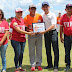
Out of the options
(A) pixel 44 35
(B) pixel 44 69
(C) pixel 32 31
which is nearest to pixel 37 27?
(C) pixel 32 31

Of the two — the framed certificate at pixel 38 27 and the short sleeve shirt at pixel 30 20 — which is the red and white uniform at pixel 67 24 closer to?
the framed certificate at pixel 38 27

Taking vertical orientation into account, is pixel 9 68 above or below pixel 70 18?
below

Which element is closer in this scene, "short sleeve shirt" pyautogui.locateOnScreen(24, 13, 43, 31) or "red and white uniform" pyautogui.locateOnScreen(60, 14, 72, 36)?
"red and white uniform" pyautogui.locateOnScreen(60, 14, 72, 36)

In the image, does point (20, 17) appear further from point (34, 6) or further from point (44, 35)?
point (44, 35)

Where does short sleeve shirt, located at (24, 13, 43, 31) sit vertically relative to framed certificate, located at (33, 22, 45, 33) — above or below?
Result: above

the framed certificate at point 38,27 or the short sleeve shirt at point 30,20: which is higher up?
the short sleeve shirt at point 30,20

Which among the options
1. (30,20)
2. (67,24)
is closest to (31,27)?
(30,20)

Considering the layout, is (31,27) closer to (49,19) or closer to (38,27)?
(38,27)

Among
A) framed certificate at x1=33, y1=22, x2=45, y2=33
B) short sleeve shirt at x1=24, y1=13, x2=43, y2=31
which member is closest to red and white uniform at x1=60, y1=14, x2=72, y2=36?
framed certificate at x1=33, y1=22, x2=45, y2=33

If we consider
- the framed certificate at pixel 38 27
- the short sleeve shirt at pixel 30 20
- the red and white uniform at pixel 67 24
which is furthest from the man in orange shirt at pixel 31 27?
the red and white uniform at pixel 67 24

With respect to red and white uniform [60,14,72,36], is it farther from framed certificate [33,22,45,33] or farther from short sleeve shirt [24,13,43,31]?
short sleeve shirt [24,13,43,31]

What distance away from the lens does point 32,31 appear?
429cm

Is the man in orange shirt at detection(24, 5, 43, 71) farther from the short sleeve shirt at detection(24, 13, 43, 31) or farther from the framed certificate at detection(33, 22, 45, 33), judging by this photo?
the framed certificate at detection(33, 22, 45, 33)

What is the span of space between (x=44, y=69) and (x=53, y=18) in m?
1.78
